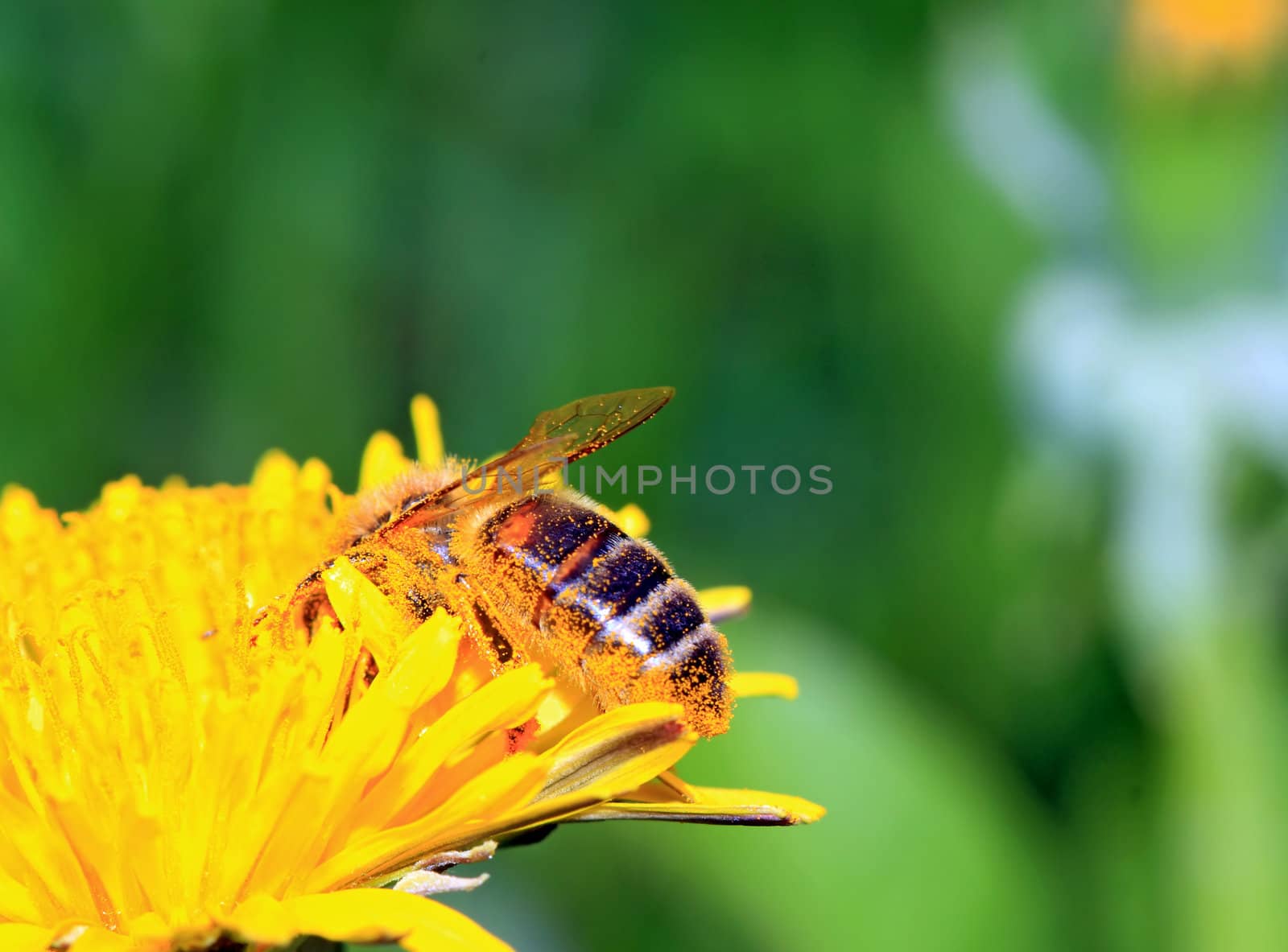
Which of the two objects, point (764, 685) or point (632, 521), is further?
point (632, 521)

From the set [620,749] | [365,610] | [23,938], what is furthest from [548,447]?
[23,938]

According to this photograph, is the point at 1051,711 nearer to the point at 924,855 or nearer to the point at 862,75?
the point at 924,855

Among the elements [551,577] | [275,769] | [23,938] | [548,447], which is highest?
[548,447]

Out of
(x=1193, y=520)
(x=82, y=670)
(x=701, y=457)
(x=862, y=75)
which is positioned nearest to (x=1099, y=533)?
(x=1193, y=520)

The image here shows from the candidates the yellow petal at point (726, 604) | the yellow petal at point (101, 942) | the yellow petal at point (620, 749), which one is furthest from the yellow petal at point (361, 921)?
the yellow petal at point (726, 604)

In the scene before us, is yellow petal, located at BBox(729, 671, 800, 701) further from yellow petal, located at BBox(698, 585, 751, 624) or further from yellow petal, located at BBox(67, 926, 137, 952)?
yellow petal, located at BBox(67, 926, 137, 952)

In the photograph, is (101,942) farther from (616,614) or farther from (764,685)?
(764,685)

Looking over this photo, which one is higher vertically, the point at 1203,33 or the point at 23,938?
the point at 1203,33
